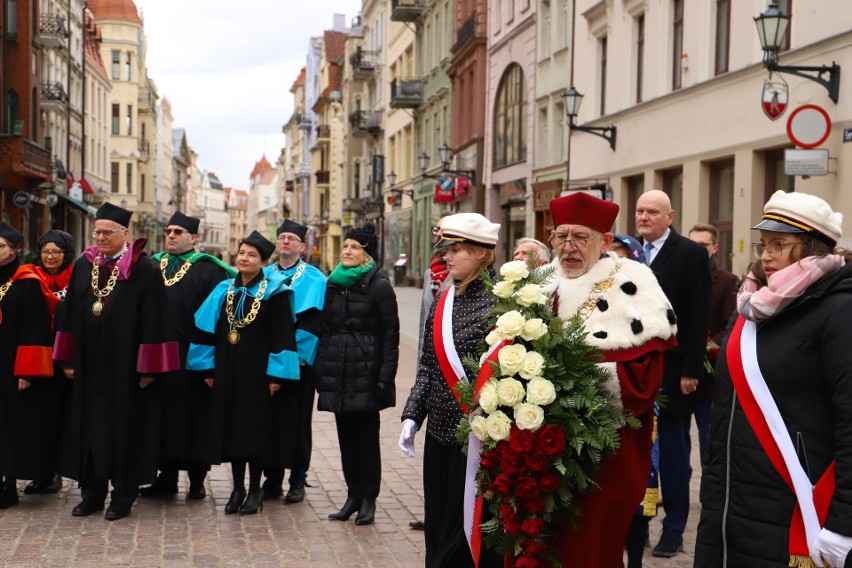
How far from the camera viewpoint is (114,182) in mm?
90500

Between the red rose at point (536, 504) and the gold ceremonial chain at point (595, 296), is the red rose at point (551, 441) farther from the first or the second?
the gold ceremonial chain at point (595, 296)

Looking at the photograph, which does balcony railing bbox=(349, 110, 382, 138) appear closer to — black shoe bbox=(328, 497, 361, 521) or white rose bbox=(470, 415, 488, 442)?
black shoe bbox=(328, 497, 361, 521)

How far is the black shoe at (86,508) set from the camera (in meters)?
7.96

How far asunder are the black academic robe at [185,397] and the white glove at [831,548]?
17.5ft

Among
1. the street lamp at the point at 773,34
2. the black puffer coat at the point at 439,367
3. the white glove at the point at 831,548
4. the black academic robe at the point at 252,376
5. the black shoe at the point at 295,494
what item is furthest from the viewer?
the street lamp at the point at 773,34

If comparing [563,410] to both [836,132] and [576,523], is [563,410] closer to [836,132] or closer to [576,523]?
[576,523]

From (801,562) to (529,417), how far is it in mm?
1130

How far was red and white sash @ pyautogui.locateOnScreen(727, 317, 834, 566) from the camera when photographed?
3.74 metres

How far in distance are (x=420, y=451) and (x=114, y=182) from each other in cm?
8387

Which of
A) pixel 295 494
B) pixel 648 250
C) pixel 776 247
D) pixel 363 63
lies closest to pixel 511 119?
pixel 295 494

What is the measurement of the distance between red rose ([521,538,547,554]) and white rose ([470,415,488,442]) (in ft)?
1.41

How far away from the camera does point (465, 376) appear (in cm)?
553

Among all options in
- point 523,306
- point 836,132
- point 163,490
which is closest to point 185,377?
point 163,490

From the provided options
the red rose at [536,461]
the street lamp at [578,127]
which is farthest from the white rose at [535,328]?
the street lamp at [578,127]
